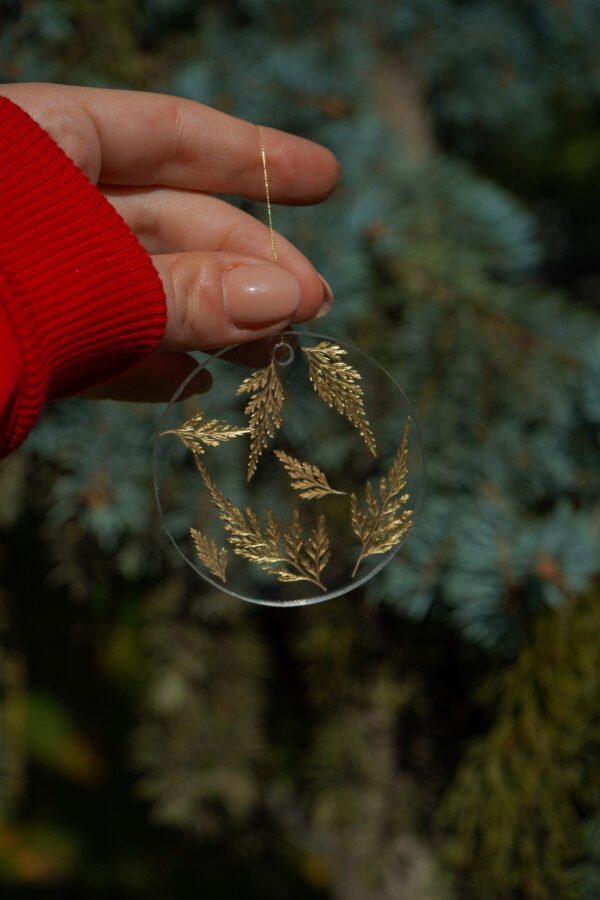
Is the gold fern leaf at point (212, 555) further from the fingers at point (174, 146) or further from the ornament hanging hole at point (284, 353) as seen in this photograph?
the fingers at point (174, 146)

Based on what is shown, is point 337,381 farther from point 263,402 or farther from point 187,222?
point 187,222

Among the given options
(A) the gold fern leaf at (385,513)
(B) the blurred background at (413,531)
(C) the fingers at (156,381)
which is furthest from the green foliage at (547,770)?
(C) the fingers at (156,381)

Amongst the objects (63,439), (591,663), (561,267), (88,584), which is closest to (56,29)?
(63,439)

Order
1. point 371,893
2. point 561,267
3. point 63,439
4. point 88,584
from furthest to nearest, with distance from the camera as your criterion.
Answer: point 561,267, point 371,893, point 88,584, point 63,439

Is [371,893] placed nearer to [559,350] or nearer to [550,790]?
[550,790]

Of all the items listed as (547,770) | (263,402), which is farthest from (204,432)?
(547,770)

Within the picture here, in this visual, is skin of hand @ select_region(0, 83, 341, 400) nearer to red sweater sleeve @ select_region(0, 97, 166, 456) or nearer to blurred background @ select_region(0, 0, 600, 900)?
red sweater sleeve @ select_region(0, 97, 166, 456)
